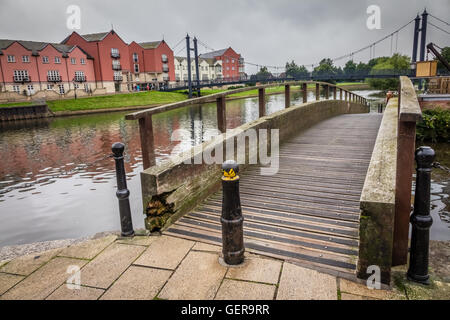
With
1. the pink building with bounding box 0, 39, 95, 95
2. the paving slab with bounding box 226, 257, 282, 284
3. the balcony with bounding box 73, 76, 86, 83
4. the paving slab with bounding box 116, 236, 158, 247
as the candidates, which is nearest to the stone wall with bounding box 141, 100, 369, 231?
the paving slab with bounding box 116, 236, 158, 247

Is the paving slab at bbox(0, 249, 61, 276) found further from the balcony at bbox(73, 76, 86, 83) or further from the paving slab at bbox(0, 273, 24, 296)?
the balcony at bbox(73, 76, 86, 83)

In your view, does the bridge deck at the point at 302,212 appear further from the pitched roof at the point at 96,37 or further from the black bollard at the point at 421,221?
the pitched roof at the point at 96,37

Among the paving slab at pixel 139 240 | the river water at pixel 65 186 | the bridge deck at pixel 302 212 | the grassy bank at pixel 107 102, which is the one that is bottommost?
the river water at pixel 65 186

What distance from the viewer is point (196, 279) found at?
106 inches

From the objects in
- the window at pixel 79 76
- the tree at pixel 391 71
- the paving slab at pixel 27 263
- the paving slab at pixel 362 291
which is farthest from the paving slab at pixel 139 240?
the window at pixel 79 76

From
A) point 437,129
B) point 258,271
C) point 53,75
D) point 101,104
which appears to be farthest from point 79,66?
point 258,271

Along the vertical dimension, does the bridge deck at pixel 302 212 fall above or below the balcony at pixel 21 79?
below

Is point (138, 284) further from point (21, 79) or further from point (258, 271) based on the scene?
point (21, 79)

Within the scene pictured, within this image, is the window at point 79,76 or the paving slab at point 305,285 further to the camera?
the window at point 79,76

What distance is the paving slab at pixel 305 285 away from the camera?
2418mm

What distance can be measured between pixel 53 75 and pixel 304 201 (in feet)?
184

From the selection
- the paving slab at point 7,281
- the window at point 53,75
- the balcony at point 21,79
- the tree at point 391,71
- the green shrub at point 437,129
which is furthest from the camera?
the tree at point 391,71

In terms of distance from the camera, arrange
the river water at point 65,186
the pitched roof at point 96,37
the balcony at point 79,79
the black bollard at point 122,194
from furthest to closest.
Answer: the pitched roof at point 96,37, the balcony at point 79,79, the river water at point 65,186, the black bollard at point 122,194

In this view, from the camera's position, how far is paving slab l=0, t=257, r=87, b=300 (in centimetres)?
258
